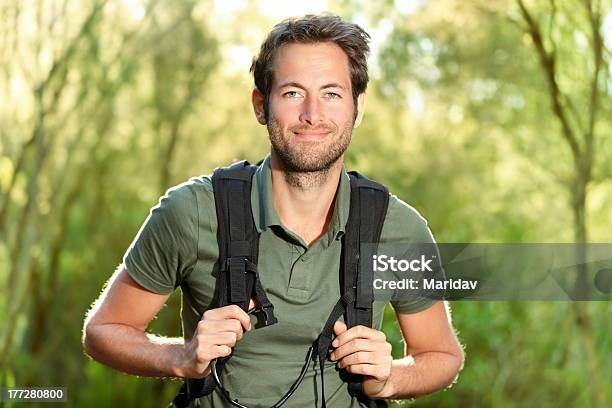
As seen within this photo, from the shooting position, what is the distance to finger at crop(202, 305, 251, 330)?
6.25 ft

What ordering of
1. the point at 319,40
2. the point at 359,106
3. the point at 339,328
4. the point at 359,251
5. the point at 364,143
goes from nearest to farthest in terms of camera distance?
the point at 339,328 → the point at 359,251 → the point at 319,40 → the point at 359,106 → the point at 364,143

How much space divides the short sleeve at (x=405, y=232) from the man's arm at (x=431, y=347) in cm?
3

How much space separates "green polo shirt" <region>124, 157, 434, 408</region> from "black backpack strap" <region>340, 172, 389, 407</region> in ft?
0.10

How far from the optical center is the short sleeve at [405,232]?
85.6 inches

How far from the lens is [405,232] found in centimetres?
219

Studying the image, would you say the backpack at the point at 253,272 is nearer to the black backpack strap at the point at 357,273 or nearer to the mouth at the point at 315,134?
the black backpack strap at the point at 357,273

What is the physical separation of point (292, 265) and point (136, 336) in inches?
15.5

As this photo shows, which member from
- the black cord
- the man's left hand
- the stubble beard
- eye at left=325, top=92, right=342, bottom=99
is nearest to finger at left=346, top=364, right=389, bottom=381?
the man's left hand

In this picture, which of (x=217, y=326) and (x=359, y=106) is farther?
(x=359, y=106)

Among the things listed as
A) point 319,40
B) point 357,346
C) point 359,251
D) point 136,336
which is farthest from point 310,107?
point 136,336

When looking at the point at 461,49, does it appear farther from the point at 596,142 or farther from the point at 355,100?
the point at 355,100

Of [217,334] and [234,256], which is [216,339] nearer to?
[217,334]

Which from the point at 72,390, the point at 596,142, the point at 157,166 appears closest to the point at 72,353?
the point at 72,390

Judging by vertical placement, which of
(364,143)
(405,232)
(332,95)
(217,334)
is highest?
(364,143)
